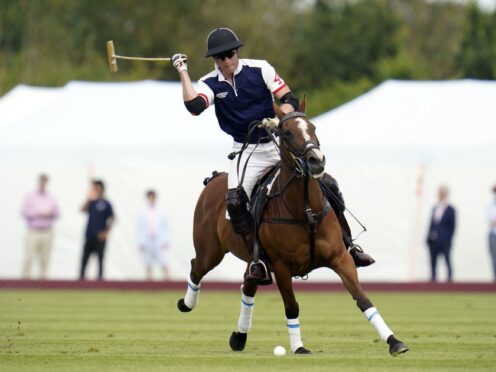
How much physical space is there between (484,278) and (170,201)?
572 centimetres

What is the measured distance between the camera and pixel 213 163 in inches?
888

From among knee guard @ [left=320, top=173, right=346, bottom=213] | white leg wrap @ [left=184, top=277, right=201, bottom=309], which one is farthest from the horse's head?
white leg wrap @ [left=184, top=277, right=201, bottom=309]

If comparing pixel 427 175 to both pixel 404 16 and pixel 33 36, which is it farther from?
pixel 404 16

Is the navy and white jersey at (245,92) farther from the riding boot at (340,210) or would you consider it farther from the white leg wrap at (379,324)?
the white leg wrap at (379,324)

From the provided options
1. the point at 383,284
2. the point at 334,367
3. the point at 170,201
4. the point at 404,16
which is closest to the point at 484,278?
the point at 383,284

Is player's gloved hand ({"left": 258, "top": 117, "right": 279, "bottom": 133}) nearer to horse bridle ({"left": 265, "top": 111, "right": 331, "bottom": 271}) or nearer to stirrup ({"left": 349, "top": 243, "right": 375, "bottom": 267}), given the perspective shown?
horse bridle ({"left": 265, "top": 111, "right": 331, "bottom": 271})

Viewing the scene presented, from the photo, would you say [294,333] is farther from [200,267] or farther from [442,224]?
[442,224]

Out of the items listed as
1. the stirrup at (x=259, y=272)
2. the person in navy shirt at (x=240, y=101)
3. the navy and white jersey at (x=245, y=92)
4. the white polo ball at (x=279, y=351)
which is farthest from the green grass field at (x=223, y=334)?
the navy and white jersey at (x=245, y=92)

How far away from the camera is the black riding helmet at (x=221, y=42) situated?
33.4ft

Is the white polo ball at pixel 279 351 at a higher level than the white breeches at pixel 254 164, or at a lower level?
lower

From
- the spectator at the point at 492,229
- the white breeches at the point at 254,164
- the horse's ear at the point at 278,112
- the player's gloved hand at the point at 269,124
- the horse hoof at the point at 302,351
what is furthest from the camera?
the spectator at the point at 492,229

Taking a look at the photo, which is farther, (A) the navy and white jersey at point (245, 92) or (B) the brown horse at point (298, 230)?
(A) the navy and white jersey at point (245, 92)

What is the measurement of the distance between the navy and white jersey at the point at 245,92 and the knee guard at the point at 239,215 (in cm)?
57

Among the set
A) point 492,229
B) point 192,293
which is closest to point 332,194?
point 192,293
